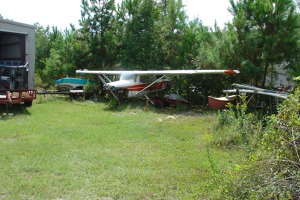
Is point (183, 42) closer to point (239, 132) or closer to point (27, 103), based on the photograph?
point (27, 103)

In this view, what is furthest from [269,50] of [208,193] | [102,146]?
[208,193]

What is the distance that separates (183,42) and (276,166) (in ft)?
35.3

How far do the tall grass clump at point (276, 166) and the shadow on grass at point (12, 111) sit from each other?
801cm

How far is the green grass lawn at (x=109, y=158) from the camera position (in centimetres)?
400

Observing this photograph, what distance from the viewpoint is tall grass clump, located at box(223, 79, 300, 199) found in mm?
2781

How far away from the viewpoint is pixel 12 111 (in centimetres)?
1020

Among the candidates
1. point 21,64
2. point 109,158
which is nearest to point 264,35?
point 109,158

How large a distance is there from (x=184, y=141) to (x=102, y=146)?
1900 mm

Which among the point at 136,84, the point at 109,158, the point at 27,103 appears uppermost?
the point at 136,84

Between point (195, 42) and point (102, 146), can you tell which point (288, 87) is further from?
point (102, 146)

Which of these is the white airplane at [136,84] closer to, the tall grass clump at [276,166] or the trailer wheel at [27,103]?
the trailer wheel at [27,103]

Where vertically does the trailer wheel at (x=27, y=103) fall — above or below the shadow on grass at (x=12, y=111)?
above

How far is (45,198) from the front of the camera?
149 inches

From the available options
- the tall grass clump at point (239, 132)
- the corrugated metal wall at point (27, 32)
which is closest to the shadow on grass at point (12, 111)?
the corrugated metal wall at point (27, 32)
